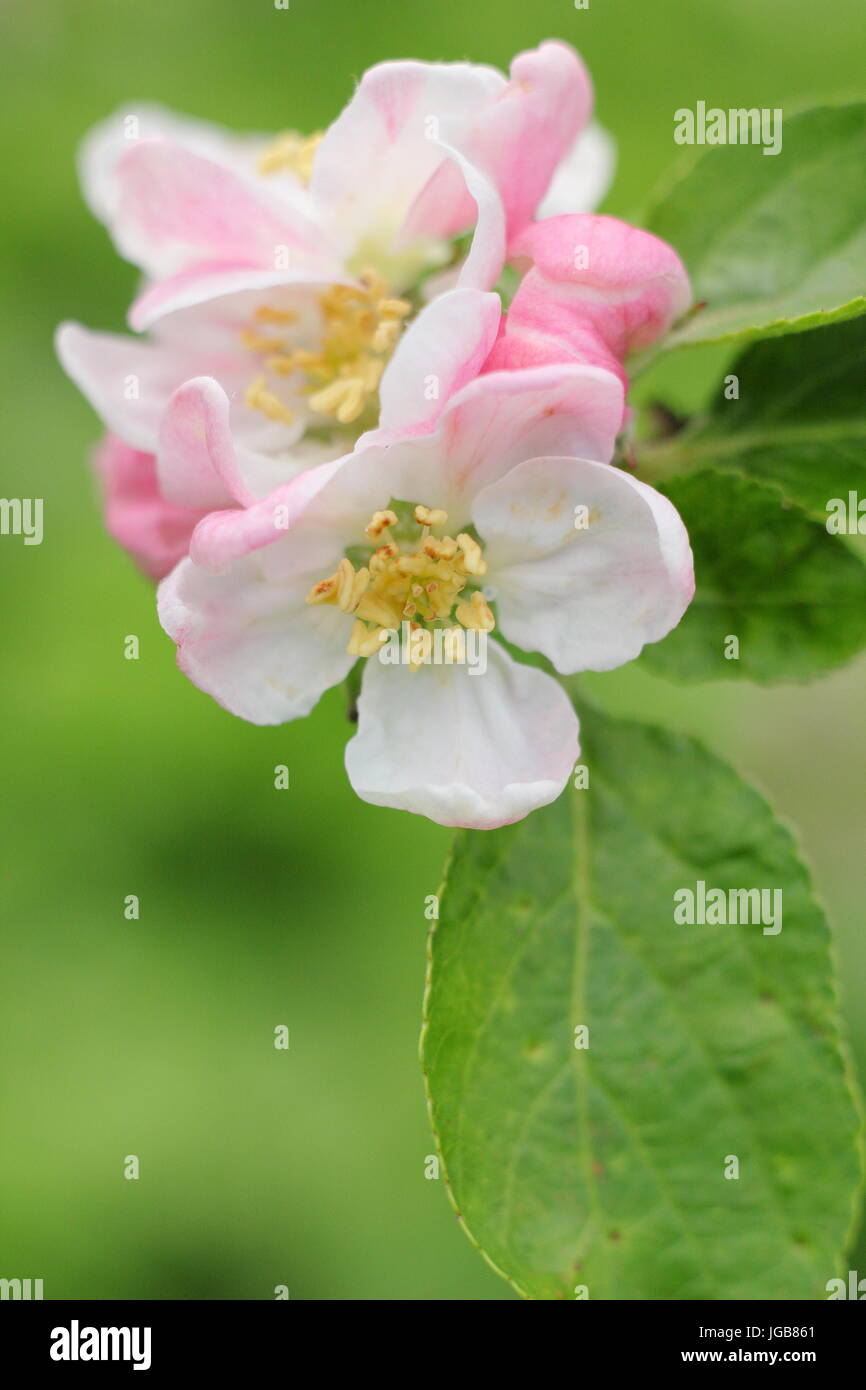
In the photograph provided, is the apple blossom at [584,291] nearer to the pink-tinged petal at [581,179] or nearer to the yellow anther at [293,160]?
the yellow anther at [293,160]

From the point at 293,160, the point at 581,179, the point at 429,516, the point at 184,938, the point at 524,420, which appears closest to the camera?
the point at 524,420

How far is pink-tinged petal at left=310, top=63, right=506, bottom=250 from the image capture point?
1710 mm

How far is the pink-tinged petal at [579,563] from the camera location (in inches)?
64.5

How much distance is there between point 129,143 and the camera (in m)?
1.96

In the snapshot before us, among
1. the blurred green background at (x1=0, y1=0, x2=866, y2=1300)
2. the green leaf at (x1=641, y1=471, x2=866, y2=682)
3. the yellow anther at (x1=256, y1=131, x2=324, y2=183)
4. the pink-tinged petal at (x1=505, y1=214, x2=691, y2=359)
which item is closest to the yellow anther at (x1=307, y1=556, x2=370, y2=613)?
the pink-tinged petal at (x1=505, y1=214, x2=691, y2=359)

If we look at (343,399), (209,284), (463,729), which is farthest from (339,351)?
(463,729)

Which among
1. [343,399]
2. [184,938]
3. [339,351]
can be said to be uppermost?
[339,351]

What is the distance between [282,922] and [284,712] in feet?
8.45

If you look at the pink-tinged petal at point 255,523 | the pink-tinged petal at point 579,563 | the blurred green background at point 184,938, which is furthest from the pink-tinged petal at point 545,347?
the blurred green background at point 184,938

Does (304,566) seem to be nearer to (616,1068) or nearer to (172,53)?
(616,1068)

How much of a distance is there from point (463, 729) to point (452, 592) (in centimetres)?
18

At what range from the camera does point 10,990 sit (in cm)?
403

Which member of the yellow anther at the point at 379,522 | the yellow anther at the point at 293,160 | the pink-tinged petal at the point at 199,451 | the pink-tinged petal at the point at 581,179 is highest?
the pink-tinged petal at the point at 581,179

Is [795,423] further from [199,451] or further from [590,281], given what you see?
[199,451]
